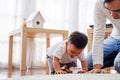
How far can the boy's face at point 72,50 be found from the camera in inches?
53.2

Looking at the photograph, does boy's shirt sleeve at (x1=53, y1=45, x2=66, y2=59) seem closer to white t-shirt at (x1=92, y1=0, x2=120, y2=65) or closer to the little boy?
Answer: the little boy

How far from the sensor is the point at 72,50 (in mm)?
1365

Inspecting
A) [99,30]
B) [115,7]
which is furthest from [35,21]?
[115,7]

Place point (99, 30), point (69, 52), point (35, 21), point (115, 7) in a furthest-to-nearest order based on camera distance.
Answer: point (35, 21) < point (69, 52) < point (99, 30) < point (115, 7)

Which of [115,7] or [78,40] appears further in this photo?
[78,40]

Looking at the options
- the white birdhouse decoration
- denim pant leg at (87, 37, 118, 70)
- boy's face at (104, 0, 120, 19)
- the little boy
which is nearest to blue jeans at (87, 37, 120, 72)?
denim pant leg at (87, 37, 118, 70)

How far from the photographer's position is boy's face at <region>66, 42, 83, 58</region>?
1351 millimetres

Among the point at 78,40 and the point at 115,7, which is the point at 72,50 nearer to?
the point at 78,40

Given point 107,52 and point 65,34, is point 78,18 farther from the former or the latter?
point 107,52

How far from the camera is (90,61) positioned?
1519 millimetres

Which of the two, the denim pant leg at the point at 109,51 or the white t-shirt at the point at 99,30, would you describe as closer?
the white t-shirt at the point at 99,30

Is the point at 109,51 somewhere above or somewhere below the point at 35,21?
below

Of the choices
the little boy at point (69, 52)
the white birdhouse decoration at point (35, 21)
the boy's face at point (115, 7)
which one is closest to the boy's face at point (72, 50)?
the little boy at point (69, 52)

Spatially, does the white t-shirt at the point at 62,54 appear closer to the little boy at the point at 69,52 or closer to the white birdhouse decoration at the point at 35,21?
the little boy at the point at 69,52
